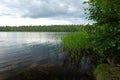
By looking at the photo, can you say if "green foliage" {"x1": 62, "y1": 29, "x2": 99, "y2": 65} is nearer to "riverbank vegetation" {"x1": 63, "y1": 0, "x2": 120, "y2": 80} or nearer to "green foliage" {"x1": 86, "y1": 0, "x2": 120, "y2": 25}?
"riverbank vegetation" {"x1": 63, "y1": 0, "x2": 120, "y2": 80}

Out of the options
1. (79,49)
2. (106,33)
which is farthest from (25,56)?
(106,33)

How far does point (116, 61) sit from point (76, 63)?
6956mm

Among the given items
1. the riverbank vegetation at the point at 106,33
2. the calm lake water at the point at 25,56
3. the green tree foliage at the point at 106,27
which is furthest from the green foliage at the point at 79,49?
the green tree foliage at the point at 106,27

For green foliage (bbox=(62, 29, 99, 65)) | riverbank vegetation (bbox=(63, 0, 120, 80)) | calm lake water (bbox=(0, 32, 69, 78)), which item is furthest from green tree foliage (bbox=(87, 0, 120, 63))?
calm lake water (bbox=(0, 32, 69, 78))

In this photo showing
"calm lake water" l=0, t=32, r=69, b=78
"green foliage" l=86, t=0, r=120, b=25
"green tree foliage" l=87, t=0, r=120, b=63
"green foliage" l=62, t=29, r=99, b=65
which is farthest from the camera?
"green foliage" l=62, t=29, r=99, b=65

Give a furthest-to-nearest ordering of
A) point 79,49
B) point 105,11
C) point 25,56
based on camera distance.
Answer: point 25,56
point 79,49
point 105,11

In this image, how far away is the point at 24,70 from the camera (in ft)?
78.9

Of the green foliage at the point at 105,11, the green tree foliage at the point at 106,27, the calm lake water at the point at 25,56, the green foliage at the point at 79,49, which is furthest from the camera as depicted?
the green foliage at the point at 79,49

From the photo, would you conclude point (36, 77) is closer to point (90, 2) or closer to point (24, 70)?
point (24, 70)

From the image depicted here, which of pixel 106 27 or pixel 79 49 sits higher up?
pixel 106 27

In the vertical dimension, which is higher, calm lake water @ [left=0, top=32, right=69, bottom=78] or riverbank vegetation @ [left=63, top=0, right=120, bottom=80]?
riverbank vegetation @ [left=63, top=0, right=120, bottom=80]

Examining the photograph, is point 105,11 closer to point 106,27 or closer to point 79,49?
point 106,27

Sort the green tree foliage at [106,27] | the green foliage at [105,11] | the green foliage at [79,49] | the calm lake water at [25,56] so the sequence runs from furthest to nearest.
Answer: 1. the green foliage at [79,49]
2. the calm lake water at [25,56]
3. the green tree foliage at [106,27]
4. the green foliage at [105,11]

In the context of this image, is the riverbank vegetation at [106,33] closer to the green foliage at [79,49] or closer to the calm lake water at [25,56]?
the green foliage at [79,49]
